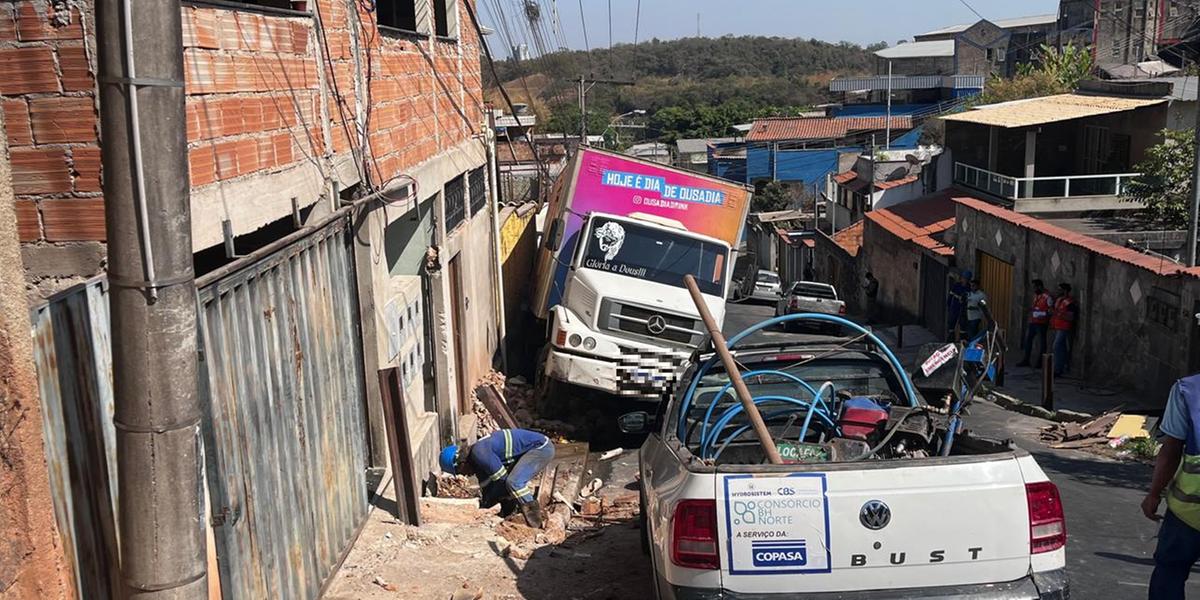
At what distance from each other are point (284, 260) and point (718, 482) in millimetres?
2759

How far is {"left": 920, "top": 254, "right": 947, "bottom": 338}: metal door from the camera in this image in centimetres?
2323

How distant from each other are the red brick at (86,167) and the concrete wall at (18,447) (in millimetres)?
1071

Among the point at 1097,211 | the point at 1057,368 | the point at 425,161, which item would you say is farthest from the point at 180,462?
the point at 1097,211

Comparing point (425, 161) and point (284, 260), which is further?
point (425, 161)

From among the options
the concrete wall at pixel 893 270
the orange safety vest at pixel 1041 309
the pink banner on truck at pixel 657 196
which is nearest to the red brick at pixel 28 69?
the pink banner on truck at pixel 657 196

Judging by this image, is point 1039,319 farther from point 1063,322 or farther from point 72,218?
point 72,218

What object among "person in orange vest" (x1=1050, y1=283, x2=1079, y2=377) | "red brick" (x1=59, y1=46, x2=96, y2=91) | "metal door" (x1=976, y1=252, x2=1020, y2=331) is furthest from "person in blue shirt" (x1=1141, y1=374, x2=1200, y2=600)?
"metal door" (x1=976, y1=252, x2=1020, y2=331)

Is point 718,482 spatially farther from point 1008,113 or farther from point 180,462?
point 1008,113

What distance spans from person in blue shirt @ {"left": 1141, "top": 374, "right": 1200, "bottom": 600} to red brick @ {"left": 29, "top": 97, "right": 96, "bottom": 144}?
4827 millimetres

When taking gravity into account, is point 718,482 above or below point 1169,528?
above

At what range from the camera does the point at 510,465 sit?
9.81 m

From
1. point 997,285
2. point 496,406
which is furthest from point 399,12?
point 997,285

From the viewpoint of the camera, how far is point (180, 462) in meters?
2.98

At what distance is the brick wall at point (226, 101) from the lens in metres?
4.14
